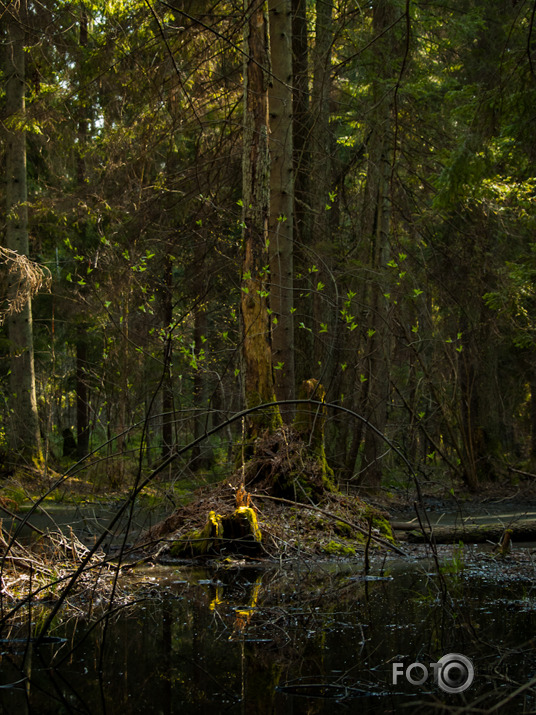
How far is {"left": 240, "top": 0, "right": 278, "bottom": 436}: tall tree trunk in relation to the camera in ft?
28.9

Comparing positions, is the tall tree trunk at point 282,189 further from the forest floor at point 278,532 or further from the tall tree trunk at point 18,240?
the tall tree trunk at point 18,240

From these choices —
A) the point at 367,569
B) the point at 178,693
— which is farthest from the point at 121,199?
the point at 178,693

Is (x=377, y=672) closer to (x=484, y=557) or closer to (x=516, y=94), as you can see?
(x=484, y=557)

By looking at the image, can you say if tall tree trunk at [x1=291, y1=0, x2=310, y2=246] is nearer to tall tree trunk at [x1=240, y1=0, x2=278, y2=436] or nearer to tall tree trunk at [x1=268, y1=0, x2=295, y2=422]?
tall tree trunk at [x1=268, y1=0, x2=295, y2=422]

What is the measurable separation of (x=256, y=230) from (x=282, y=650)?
6.32m

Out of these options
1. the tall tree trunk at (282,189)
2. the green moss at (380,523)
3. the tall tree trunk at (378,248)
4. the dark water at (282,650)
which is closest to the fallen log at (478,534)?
the green moss at (380,523)

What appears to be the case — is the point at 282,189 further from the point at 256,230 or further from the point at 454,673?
the point at 454,673

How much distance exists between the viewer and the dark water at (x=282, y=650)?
9.93 feet

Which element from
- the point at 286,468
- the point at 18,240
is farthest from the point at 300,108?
the point at 286,468

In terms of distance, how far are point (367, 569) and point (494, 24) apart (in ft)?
46.5

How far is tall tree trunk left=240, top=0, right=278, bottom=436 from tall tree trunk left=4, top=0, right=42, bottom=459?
6234mm

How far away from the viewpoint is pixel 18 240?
13.9m

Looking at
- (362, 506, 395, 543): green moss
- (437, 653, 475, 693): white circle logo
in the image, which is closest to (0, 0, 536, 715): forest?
(437, 653, 475, 693): white circle logo

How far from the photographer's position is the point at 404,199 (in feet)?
45.8
